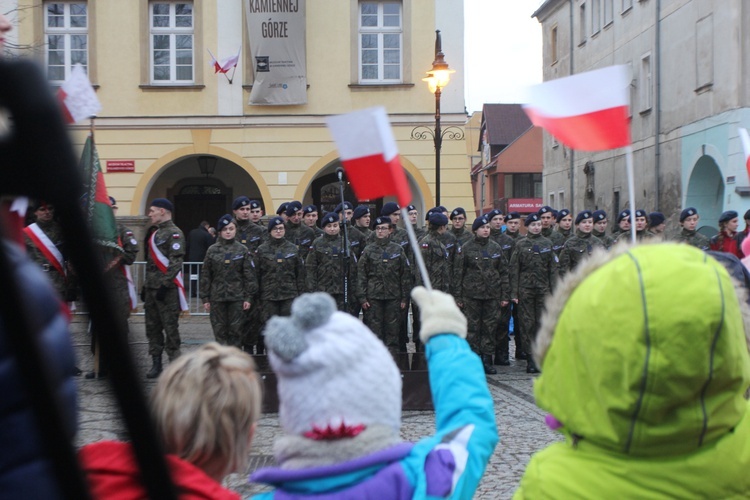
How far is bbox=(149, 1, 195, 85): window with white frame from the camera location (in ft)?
70.1

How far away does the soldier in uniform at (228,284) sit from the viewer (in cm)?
1157

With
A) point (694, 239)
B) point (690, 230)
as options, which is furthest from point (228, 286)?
point (690, 230)

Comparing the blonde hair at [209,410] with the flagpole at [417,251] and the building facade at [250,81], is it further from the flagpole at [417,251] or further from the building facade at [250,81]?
the building facade at [250,81]

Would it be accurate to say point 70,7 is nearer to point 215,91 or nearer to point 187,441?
point 215,91

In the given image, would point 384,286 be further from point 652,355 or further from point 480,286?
point 652,355

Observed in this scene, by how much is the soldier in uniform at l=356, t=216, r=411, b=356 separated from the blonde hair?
10195mm

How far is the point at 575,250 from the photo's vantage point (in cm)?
1280

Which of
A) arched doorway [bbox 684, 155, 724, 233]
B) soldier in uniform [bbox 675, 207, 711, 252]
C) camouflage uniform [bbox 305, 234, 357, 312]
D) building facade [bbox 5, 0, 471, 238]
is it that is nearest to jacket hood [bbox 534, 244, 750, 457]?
camouflage uniform [bbox 305, 234, 357, 312]

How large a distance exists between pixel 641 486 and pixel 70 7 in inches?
846

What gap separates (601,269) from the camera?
6.33 ft

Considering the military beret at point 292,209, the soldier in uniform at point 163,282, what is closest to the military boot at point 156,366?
the soldier in uniform at point 163,282

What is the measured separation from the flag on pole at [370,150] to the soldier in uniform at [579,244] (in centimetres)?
1006

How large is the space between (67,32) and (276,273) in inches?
474

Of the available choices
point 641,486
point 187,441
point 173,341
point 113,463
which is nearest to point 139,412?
point 113,463
